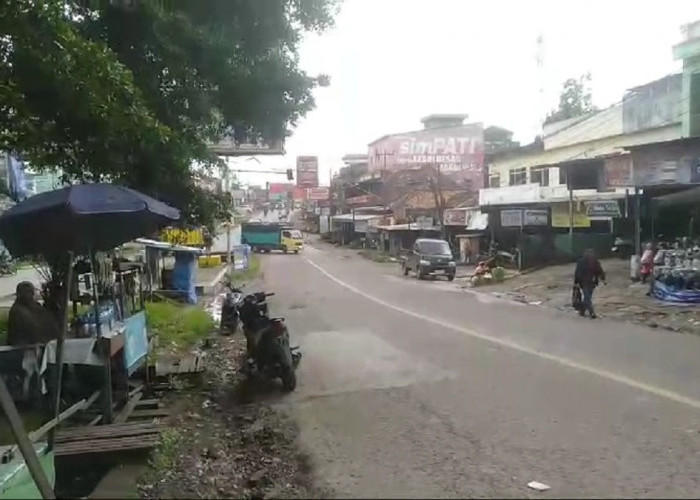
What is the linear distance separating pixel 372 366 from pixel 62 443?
5.59m

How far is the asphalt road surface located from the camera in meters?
5.58

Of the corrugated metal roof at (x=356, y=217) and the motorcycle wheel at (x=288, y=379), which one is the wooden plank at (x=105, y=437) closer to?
the motorcycle wheel at (x=288, y=379)

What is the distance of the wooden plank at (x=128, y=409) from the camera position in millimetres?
7527

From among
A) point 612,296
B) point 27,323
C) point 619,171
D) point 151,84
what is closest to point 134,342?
point 27,323

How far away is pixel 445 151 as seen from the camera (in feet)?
160

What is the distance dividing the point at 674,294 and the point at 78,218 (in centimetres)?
1655

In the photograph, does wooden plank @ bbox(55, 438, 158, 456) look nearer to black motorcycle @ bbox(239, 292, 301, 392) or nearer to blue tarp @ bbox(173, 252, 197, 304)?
black motorcycle @ bbox(239, 292, 301, 392)

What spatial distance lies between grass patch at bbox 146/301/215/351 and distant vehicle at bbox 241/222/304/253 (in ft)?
154

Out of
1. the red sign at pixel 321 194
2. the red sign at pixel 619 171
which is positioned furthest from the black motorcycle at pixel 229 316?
the red sign at pixel 321 194

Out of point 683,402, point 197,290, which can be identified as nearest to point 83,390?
point 683,402

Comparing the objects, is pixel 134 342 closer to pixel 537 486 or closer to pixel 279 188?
pixel 537 486

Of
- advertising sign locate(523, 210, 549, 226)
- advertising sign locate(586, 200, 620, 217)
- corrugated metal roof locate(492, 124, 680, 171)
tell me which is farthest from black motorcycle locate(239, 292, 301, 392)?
advertising sign locate(523, 210, 549, 226)

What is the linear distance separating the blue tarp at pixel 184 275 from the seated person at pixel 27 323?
1468cm

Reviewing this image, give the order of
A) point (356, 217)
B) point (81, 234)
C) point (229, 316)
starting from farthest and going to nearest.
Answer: point (356, 217) < point (229, 316) < point (81, 234)
